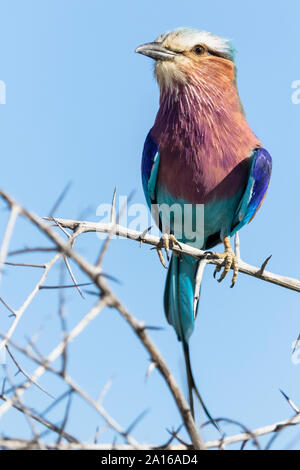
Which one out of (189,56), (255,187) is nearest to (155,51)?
(189,56)

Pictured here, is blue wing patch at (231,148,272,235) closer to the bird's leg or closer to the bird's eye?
the bird's leg

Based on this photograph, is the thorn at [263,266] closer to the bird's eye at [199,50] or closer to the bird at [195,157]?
the bird at [195,157]

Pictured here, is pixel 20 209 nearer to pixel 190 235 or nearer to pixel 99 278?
pixel 99 278

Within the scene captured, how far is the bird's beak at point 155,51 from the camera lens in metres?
4.88

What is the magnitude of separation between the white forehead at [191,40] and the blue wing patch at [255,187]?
90 cm

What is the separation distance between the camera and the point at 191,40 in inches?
199

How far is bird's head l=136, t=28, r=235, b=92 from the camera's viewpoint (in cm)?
496

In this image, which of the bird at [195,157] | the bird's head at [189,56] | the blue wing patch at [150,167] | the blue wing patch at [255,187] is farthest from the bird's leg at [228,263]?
the bird's head at [189,56]

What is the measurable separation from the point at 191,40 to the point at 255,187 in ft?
3.99

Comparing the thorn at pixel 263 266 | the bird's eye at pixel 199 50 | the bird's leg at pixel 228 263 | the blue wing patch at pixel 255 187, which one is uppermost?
the bird's eye at pixel 199 50

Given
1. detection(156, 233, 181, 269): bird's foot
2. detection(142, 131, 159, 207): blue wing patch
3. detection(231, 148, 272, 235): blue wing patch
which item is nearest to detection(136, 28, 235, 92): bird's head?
detection(142, 131, 159, 207): blue wing patch
